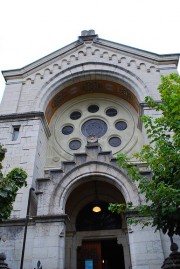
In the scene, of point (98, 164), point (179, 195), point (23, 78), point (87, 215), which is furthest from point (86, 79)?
point (179, 195)

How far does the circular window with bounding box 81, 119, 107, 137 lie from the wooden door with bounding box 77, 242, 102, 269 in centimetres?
653

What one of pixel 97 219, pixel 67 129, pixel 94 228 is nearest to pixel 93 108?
pixel 67 129

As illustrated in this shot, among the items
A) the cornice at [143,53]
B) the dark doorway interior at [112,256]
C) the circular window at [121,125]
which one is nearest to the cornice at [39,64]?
the cornice at [143,53]

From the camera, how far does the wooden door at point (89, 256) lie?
11.9 metres

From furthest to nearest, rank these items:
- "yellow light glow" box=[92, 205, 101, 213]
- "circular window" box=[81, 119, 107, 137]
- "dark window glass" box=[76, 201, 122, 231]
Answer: "circular window" box=[81, 119, 107, 137], "yellow light glow" box=[92, 205, 101, 213], "dark window glass" box=[76, 201, 122, 231]

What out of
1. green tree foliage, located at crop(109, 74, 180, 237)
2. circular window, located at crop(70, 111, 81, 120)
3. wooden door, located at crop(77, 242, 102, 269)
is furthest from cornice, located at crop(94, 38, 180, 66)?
wooden door, located at crop(77, 242, 102, 269)

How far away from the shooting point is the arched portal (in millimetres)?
12320

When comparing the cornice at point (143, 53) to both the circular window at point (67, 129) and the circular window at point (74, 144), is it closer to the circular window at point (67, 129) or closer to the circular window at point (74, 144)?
the circular window at point (67, 129)

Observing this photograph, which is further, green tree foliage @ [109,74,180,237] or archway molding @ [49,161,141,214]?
archway molding @ [49,161,141,214]

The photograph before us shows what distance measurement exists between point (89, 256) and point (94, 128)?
758 centimetres

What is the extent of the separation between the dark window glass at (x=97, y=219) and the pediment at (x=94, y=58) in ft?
28.6

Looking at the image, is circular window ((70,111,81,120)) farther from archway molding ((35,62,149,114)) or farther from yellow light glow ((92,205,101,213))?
yellow light glow ((92,205,101,213))

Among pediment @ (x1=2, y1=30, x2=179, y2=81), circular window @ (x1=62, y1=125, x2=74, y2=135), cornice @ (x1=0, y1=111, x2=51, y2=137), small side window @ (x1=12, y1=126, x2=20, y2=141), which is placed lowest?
small side window @ (x1=12, y1=126, x2=20, y2=141)

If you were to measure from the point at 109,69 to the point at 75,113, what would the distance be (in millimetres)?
3559
